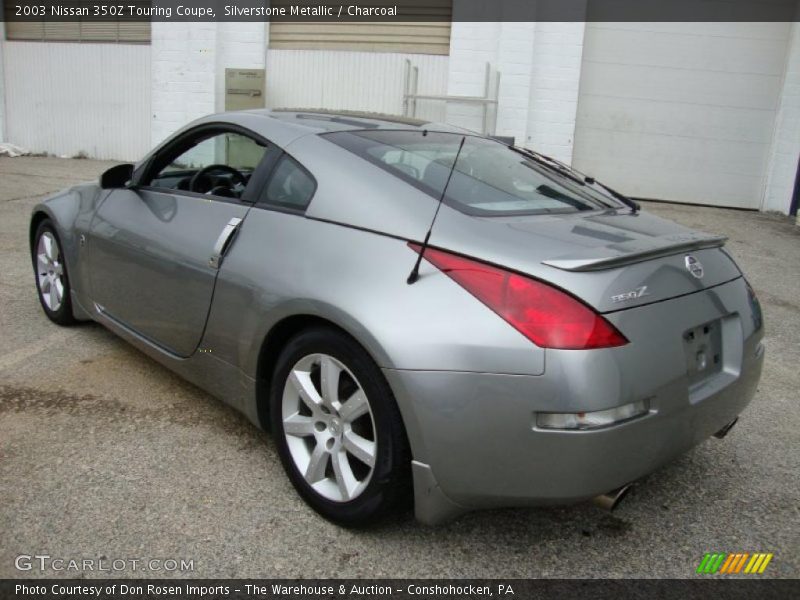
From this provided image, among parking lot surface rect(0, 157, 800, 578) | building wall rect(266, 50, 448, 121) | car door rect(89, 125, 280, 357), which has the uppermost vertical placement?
building wall rect(266, 50, 448, 121)

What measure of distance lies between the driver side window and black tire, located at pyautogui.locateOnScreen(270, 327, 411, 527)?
1087 millimetres

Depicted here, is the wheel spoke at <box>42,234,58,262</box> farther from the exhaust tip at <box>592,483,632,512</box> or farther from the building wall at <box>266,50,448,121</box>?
the building wall at <box>266,50,448,121</box>

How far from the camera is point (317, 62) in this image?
11914mm

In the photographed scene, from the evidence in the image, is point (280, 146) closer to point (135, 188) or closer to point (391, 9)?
point (135, 188)

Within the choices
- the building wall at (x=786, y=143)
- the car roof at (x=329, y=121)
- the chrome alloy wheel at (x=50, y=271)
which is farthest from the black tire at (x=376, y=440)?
the building wall at (x=786, y=143)

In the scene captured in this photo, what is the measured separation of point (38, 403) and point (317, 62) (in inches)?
382

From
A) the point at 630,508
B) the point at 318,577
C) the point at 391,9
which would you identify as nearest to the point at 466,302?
the point at 318,577

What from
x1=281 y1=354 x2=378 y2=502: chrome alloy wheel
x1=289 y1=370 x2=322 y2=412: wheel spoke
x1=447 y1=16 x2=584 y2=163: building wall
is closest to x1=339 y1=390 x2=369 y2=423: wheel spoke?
x1=281 y1=354 x2=378 y2=502: chrome alloy wheel

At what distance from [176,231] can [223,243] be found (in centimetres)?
40

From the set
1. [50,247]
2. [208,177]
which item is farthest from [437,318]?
[50,247]

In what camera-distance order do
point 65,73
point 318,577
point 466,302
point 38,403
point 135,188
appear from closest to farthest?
point 466,302 < point 318,577 < point 38,403 < point 135,188 < point 65,73

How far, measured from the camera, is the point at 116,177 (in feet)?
12.4

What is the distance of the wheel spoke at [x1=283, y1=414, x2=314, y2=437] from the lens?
251 centimetres
